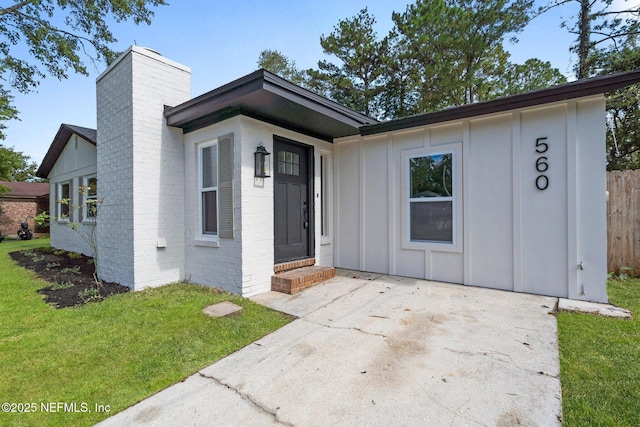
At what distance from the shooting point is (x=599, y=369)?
218cm

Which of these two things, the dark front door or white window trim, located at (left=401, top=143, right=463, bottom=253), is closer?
white window trim, located at (left=401, top=143, right=463, bottom=253)

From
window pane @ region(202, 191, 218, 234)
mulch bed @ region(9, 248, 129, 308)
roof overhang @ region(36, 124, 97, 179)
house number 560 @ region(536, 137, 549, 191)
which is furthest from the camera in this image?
roof overhang @ region(36, 124, 97, 179)

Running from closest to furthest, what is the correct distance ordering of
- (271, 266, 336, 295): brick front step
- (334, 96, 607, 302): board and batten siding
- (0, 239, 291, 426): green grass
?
(0, 239, 291, 426): green grass, (334, 96, 607, 302): board and batten siding, (271, 266, 336, 295): brick front step

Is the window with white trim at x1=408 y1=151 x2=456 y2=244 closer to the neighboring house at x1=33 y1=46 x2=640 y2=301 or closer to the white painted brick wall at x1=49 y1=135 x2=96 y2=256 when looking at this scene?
the neighboring house at x1=33 y1=46 x2=640 y2=301

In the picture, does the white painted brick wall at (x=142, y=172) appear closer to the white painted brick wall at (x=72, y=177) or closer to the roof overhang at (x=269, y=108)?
the roof overhang at (x=269, y=108)

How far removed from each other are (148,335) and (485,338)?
3.37 m

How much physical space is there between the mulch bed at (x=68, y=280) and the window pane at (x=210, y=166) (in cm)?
215

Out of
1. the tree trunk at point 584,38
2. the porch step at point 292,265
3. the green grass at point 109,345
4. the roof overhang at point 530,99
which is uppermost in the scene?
the tree trunk at point 584,38

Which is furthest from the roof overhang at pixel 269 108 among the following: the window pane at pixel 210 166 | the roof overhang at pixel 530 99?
the roof overhang at pixel 530 99

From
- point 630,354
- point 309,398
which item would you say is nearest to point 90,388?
point 309,398

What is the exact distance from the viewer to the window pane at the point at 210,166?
479 centimetres

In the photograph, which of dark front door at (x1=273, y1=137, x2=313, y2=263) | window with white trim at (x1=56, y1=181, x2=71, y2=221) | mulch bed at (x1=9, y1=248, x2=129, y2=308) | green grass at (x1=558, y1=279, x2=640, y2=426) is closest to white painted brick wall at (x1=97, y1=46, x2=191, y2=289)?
mulch bed at (x1=9, y1=248, x2=129, y2=308)

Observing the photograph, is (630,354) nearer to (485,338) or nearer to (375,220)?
(485,338)

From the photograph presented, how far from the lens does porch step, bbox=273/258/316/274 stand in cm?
472
